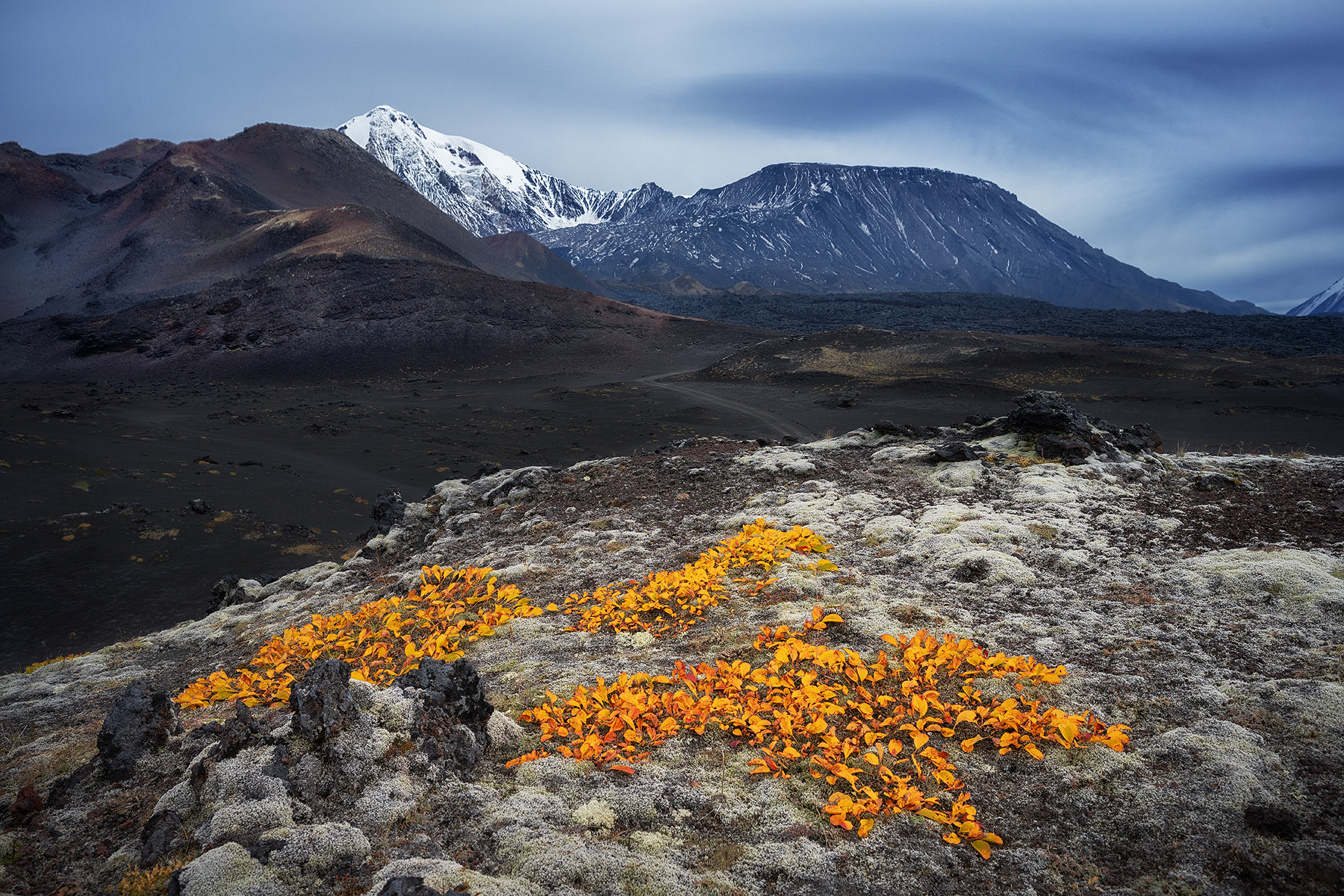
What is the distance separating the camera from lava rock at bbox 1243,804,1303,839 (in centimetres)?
368

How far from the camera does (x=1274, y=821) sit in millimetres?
3744

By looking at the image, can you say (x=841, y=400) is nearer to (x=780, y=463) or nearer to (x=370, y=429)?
(x=780, y=463)

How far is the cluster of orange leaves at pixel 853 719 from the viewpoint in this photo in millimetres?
4293

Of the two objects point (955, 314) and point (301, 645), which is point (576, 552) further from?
point (955, 314)

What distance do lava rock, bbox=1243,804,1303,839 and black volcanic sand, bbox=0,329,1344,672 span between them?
17.4 m

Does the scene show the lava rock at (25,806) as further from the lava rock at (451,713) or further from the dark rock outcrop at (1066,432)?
the dark rock outcrop at (1066,432)

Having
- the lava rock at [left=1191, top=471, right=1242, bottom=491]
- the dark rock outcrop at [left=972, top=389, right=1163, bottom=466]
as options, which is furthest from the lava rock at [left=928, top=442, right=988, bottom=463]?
the lava rock at [left=1191, top=471, right=1242, bottom=491]

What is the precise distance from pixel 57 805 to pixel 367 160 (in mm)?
162395

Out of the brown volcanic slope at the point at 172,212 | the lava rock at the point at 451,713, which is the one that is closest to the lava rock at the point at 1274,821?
Answer: the lava rock at the point at 451,713

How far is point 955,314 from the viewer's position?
9919cm

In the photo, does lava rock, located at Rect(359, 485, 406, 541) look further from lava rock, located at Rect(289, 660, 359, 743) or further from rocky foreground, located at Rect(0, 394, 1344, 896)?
lava rock, located at Rect(289, 660, 359, 743)

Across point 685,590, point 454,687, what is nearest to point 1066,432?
point 685,590

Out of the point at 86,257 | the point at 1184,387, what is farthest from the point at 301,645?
the point at 86,257

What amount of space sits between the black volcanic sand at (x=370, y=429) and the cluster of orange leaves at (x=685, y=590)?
11554mm
